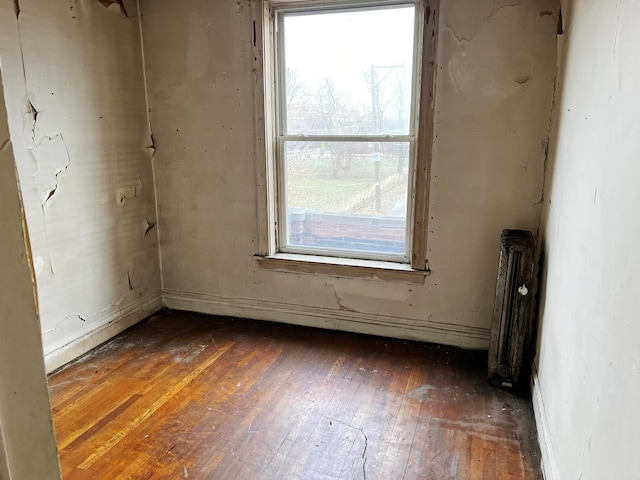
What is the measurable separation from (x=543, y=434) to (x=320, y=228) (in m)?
1.80

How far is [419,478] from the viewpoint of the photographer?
1.83 metres

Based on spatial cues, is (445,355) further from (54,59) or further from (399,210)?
(54,59)

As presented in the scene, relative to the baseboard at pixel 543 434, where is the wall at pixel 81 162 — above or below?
above

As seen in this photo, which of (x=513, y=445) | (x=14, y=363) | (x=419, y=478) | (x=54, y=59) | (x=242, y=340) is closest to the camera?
(x=14, y=363)

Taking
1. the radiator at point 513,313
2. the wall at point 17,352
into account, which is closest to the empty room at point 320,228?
the radiator at point 513,313

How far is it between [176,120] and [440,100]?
1824mm

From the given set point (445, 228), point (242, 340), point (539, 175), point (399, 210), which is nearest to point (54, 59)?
point (242, 340)

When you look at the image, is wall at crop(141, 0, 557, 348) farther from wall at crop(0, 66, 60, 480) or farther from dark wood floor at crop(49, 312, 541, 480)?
wall at crop(0, 66, 60, 480)

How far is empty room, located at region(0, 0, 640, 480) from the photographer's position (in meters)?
1.89

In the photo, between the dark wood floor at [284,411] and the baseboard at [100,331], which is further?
the baseboard at [100,331]

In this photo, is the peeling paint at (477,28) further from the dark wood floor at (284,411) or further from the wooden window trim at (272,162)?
the dark wood floor at (284,411)

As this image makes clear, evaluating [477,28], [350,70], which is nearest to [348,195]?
[350,70]

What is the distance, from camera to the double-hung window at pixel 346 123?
2.79 meters

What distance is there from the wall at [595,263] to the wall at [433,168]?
1.21 feet
